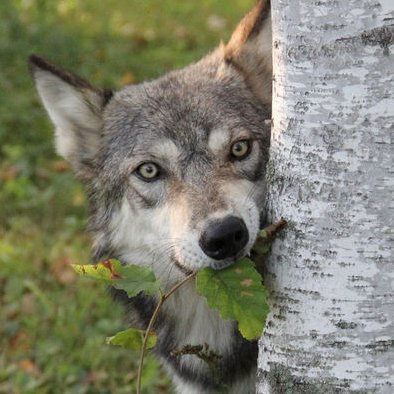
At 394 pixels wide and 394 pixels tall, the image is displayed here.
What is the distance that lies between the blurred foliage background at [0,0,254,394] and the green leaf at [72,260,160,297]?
1857mm

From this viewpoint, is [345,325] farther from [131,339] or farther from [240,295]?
[131,339]

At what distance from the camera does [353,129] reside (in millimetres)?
2334

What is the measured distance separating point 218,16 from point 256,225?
7.56m

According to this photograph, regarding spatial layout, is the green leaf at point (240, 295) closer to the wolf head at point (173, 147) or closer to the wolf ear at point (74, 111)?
the wolf head at point (173, 147)

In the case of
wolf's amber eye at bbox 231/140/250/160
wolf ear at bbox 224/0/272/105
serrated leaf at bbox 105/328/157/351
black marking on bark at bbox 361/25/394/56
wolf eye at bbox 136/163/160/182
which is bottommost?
serrated leaf at bbox 105/328/157/351

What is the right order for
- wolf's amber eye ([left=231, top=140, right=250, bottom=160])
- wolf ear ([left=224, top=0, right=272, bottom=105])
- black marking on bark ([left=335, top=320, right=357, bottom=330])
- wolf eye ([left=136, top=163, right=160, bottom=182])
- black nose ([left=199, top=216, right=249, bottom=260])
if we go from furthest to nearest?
wolf ear ([left=224, top=0, right=272, bottom=105])
wolf eye ([left=136, top=163, right=160, bottom=182])
wolf's amber eye ([left=231, top=140, right=250, bottom=160])
black nose ([left=199, top=216, right=249, bottom=260])
black marking on bark ([left=335, top=320, right=357, bottom=330])

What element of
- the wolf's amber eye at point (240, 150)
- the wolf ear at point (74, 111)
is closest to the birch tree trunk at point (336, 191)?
the wolf's amber eye at point (240, 150)

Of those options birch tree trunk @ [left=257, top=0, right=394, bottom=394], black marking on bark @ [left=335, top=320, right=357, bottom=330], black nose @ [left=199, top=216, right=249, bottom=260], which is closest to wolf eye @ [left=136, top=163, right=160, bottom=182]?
black nose @ [left=199, top=216, right=249, bottom=260]

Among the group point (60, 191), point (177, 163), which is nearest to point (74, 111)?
point (177, 163)

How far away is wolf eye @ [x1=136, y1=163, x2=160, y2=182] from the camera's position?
352 centimetres

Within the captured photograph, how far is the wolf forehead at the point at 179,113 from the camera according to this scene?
3.46m

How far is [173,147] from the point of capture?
345cm

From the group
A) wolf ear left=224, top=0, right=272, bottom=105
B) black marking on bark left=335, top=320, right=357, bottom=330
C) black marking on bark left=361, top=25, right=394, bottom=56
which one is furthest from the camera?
wolf ear left=224, top=0, right=272, bottom=105

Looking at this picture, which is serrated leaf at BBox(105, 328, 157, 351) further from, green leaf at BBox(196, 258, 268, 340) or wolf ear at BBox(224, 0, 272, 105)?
wolf ear at BBox(224, 0, 272, 105)
